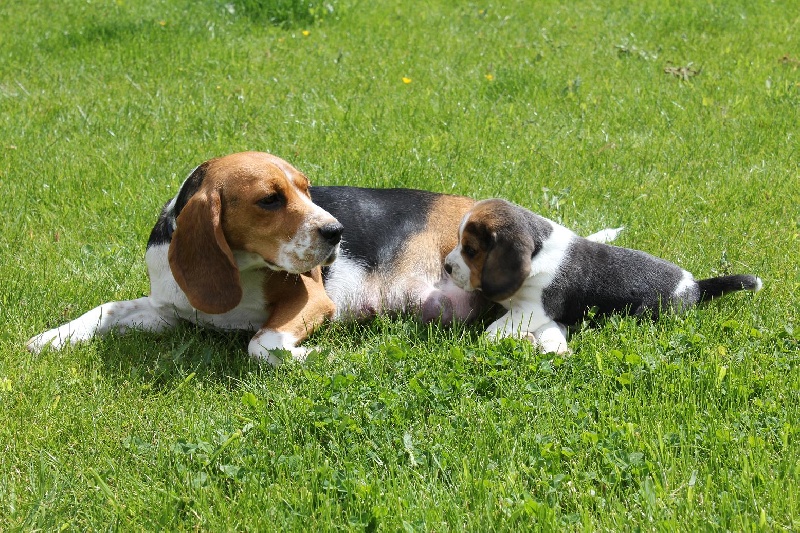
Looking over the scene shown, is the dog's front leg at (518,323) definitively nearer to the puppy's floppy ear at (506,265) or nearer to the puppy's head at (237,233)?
the puppy's floppy ear at (506,265)

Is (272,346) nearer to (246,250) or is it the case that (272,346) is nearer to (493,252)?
(246,250)

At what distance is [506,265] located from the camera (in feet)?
15.4

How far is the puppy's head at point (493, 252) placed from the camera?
15.4 ft

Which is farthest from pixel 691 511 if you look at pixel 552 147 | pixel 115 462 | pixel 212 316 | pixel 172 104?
pixel 172 104

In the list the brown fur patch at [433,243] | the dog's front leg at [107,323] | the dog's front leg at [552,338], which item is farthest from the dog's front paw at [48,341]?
the dog's front leg at [552,338]

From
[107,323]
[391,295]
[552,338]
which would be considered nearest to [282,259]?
[391,295]

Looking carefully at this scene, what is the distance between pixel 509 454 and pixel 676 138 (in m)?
4.77

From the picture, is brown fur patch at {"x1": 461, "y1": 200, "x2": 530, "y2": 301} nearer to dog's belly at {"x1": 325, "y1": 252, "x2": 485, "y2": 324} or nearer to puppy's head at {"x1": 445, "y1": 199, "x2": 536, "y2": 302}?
puppy's head at {"x1": 445, "y1": 199, "x2": 536, "y2": 302}

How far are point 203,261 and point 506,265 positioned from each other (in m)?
1.55

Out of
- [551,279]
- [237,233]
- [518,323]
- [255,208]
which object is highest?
[255,208]

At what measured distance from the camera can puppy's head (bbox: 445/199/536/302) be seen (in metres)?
4.70

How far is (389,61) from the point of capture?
9523mm

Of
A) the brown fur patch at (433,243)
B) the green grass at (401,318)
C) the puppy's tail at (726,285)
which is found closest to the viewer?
the green grass at (401,318)

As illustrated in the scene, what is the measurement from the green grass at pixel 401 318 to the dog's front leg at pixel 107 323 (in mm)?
89
